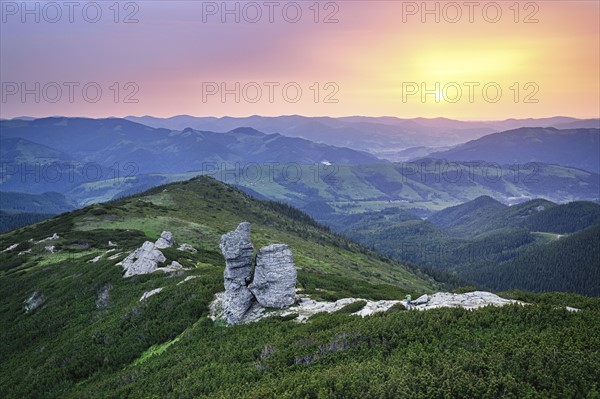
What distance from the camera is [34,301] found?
193 ft

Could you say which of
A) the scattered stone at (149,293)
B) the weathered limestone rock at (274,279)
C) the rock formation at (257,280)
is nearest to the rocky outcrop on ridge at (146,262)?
the scattered stone at (149,293)

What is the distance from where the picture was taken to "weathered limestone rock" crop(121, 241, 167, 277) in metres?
54.2

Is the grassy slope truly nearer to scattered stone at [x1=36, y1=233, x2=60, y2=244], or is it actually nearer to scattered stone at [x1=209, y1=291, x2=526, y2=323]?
scattered stone at [x1=36, y1=233, x2=60, y2=244]

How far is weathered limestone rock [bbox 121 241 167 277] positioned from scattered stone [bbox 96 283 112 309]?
279cm

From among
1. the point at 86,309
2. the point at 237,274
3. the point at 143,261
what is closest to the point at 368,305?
the point at 237,274

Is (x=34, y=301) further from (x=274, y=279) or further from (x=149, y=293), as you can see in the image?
(x=274, y=279)

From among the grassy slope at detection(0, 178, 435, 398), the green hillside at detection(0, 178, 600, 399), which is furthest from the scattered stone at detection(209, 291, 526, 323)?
the grassy slope at detection(0, 178, 435, 398)

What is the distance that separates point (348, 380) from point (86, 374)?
26.8m

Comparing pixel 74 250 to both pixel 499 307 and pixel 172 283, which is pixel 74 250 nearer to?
pixel 172 283

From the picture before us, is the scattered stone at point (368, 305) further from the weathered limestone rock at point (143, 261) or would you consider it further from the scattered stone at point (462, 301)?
the weathered limestone rock at point (143, 261)

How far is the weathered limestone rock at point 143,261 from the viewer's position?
5419 cm

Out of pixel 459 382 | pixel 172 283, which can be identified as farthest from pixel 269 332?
pixel 172 283

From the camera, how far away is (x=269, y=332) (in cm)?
2922

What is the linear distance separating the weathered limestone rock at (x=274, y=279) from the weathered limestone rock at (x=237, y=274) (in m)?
1.15
